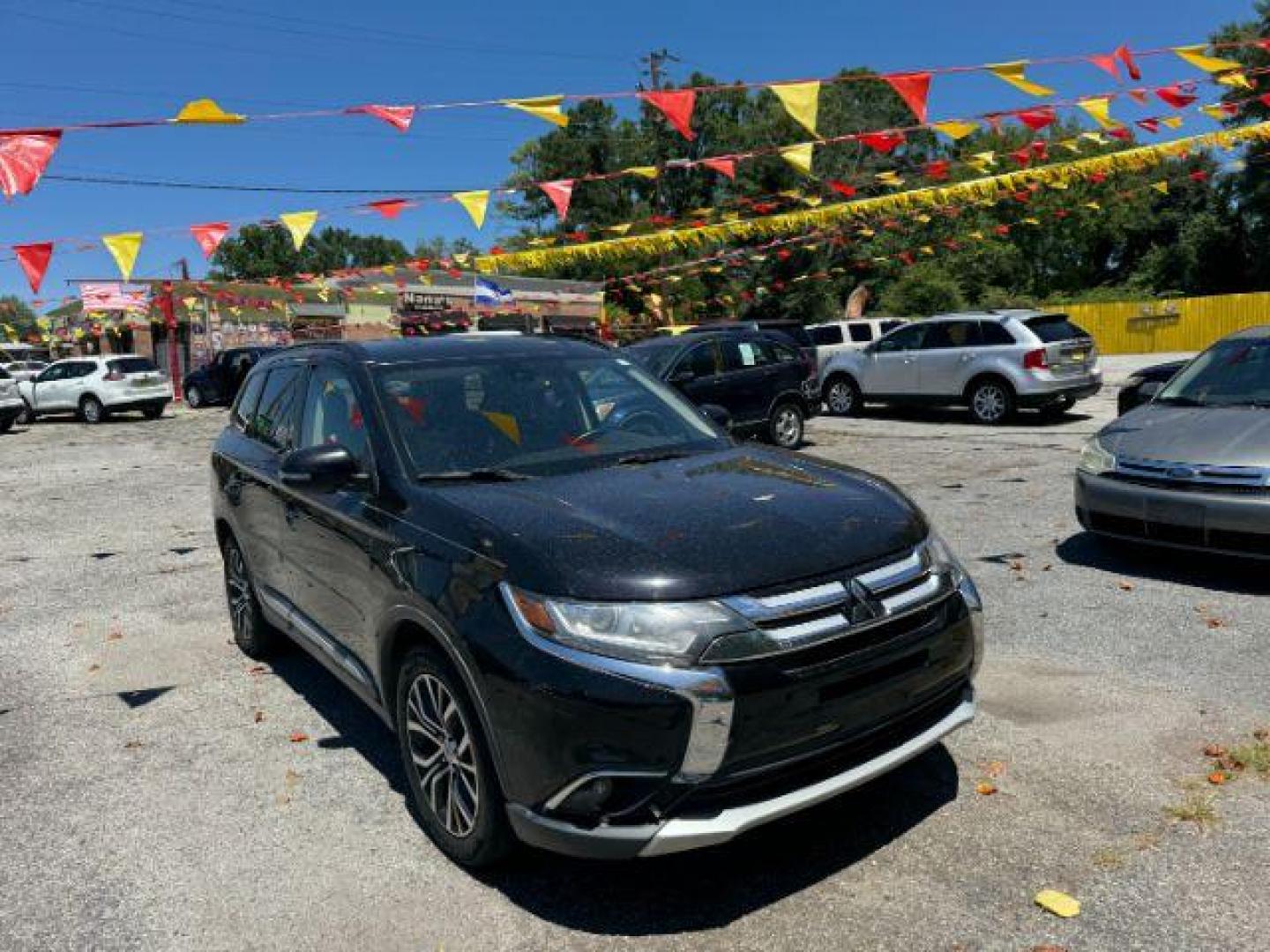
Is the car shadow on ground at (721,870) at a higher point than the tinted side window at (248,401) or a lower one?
lower

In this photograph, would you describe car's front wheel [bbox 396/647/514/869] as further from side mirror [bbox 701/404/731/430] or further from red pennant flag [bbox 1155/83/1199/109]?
red pennant flag [bbox 1155/83/1199/109]

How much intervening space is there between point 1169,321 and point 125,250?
3727cm

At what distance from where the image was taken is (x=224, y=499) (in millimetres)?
5371

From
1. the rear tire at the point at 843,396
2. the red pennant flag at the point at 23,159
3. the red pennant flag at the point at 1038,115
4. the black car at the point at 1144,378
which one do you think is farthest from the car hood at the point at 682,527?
the rear tire at the point at 843,396

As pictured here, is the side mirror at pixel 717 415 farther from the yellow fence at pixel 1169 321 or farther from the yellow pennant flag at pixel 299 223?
the yellow fence at pixel 1169 321

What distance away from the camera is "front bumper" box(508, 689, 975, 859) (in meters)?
2.58

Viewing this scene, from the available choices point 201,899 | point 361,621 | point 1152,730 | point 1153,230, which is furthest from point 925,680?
point 1153,230

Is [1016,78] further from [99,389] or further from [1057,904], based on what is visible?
[99,389]

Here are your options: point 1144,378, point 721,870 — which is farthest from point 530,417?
point 1144,378

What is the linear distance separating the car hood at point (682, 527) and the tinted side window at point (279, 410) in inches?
67.2

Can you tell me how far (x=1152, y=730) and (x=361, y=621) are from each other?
3204 mm

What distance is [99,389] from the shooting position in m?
24.6

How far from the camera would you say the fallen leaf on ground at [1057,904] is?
2.77 m

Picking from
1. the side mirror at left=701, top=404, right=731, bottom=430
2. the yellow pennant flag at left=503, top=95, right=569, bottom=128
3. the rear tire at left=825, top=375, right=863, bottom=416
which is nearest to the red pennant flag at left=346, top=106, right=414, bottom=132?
the yellow pennant flag at left=503, top=95, right=569, bottom=128
